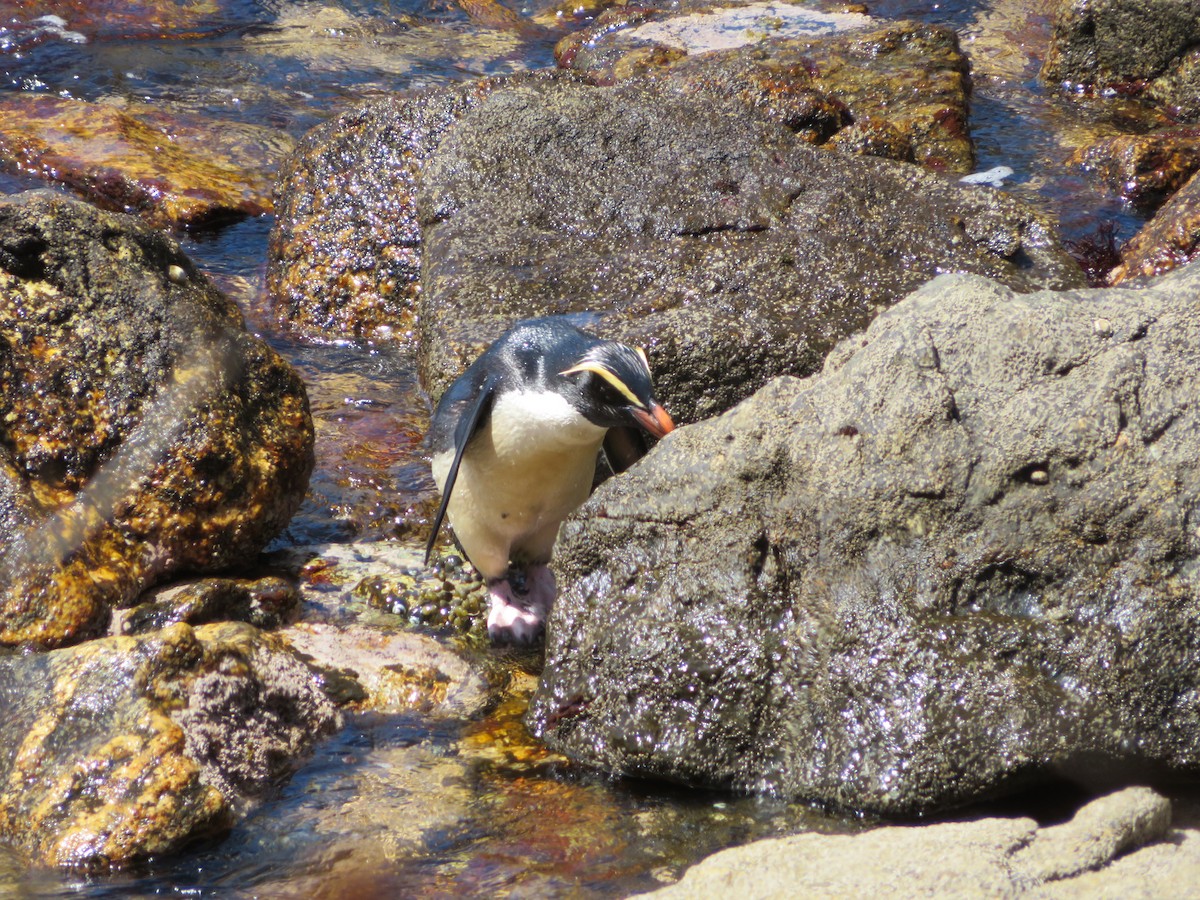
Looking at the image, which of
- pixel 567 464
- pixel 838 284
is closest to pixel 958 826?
pixel 567 464

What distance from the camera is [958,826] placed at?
2605mm

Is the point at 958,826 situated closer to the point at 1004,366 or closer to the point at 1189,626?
the point at 1189,626

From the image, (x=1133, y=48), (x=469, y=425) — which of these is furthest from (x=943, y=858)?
(x=1133, y=48)

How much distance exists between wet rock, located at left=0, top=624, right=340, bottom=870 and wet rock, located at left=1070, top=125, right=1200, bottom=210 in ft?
22.6

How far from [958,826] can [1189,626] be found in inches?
36.1

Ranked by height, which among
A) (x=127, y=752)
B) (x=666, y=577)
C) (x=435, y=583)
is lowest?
(x=435, y=583)

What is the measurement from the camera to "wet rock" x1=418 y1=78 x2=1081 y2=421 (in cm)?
509

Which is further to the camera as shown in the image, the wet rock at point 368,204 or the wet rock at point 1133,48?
the wet rock at point 1133,48

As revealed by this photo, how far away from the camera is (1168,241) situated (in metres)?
6.91

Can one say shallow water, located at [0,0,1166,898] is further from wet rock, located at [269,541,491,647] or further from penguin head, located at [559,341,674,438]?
penguin head, located at [559,341,674,438]

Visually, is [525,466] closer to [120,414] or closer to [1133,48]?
[120,414]

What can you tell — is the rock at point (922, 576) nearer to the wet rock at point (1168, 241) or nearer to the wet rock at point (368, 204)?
the wet rock at point (368, 204)

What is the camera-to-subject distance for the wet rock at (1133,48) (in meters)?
10.3

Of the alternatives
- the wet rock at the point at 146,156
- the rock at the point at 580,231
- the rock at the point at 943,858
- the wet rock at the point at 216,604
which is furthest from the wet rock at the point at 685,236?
the wet rock at the point at 146,156
